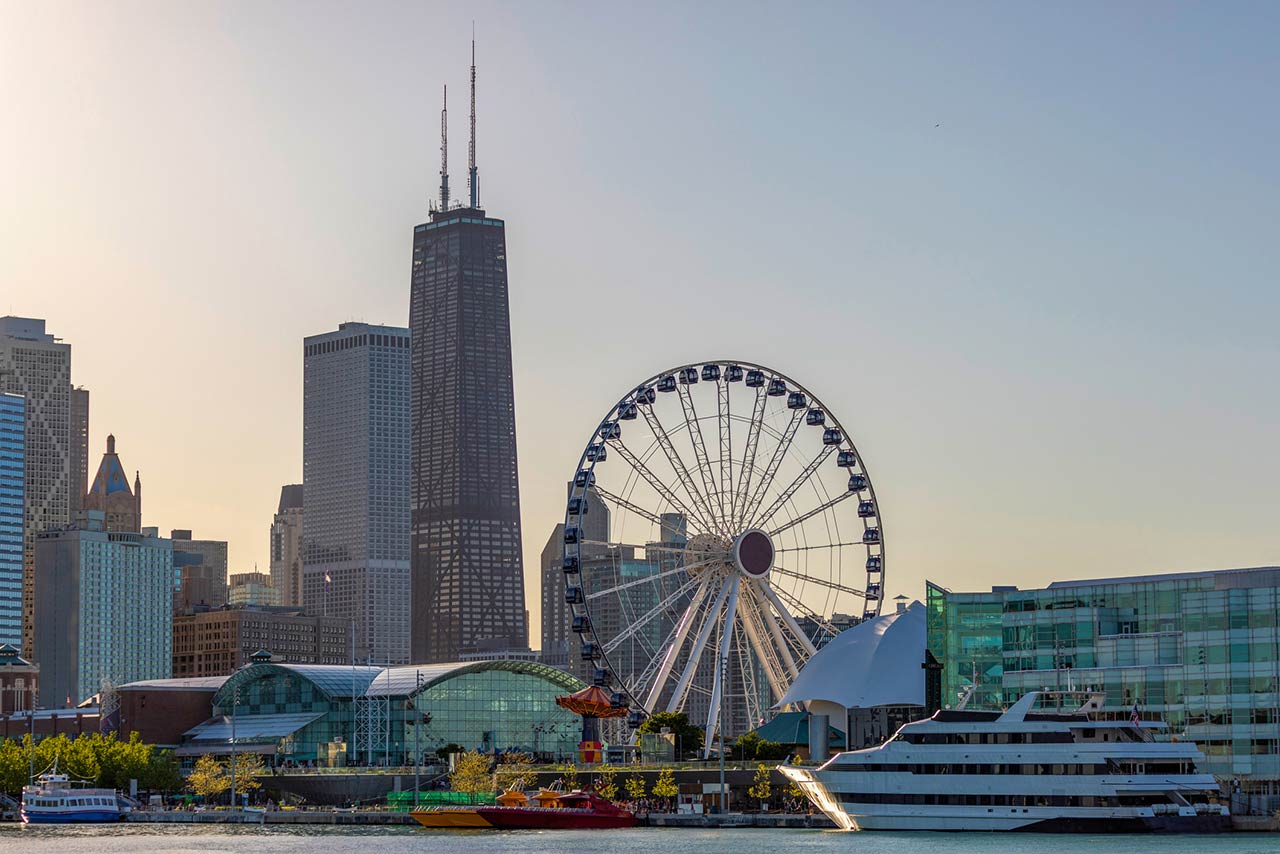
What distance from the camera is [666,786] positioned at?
575 feet

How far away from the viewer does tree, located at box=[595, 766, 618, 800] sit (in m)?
181

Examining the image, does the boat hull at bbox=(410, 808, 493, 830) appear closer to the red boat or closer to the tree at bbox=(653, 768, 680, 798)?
the red boat

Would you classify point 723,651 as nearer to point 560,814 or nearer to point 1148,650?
point 560,814

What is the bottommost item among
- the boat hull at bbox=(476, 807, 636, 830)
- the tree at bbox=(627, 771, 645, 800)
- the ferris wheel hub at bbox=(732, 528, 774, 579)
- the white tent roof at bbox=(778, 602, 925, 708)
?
the boat hull at bbox=(476, 807, 636, 830)

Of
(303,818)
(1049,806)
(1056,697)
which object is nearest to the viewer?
(1049,806)

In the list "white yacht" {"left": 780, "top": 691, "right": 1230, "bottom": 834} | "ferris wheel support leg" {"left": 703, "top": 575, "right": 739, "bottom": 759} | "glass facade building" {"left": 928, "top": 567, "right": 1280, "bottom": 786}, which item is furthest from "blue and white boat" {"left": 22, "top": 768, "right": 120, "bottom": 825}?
"white yacht" {"left": 780, "top": 691, "right": 1230, "bottom": 834}

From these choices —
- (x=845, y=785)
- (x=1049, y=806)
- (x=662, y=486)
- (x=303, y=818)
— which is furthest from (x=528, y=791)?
(x=1049, y=806)

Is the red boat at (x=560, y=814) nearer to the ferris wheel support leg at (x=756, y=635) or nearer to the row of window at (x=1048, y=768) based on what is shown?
the ferris wheel support leg at (x=756, y=635)

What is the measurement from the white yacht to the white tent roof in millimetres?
29807

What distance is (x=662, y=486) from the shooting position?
180 meters

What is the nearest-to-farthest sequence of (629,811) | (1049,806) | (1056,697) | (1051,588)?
1. (1049,806)
2. (1056,697)
3. (1051,588)
4. (629,811)

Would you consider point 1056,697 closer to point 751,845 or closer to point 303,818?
point 751,845

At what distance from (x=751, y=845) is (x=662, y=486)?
4606cm

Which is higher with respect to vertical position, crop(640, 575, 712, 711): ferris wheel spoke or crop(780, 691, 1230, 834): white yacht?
crop(640, 575, 712, 711): ferris wheel spoke
